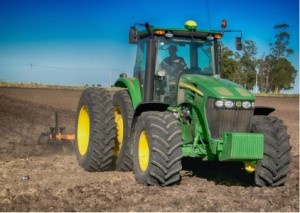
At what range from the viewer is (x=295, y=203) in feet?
19.3

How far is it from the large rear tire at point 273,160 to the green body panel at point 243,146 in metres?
0.22

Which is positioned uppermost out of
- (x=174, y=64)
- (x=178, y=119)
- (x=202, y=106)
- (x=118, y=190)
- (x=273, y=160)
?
(x=174, y=64)

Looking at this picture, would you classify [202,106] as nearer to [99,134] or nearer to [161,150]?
[161,150]

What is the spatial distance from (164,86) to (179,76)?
293 mm

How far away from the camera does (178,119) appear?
7.70 metres

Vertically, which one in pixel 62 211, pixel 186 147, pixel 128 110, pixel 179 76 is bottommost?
pixel 62 211

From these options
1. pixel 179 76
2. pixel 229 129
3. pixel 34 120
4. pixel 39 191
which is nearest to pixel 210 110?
pixel 229 129

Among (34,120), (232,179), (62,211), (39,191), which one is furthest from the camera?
(34,120)

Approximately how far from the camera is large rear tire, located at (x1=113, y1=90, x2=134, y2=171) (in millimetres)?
8062

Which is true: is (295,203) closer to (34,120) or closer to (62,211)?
(62,211)

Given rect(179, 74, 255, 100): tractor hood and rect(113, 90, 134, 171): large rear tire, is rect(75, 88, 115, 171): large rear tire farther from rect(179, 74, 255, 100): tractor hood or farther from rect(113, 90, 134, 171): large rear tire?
rect(179, 74, 255, 100): tractor hood

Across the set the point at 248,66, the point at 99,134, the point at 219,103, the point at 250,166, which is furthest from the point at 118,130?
the point at 248,66

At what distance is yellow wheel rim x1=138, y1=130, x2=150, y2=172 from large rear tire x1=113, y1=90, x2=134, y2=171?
633mm

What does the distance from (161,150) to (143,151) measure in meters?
0.79
